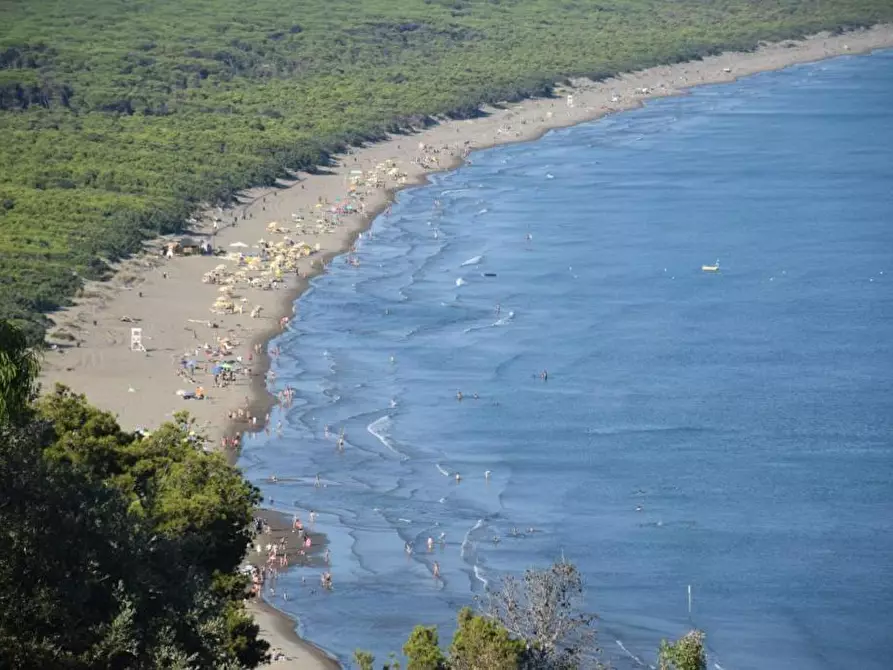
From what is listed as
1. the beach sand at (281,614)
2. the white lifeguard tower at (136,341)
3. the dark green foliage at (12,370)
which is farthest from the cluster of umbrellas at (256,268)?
the dark green foliage at (12,370)

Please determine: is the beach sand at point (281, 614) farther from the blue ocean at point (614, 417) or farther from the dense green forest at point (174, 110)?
the dense green forest at point (174, 110)

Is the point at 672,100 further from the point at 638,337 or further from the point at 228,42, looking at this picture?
the point at 638,337

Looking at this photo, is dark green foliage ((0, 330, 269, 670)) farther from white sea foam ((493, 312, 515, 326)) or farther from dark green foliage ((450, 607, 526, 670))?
white sea foam ((493, 312, 515, 326))

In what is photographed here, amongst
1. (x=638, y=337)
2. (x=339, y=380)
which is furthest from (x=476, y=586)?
(x=638, y=337)

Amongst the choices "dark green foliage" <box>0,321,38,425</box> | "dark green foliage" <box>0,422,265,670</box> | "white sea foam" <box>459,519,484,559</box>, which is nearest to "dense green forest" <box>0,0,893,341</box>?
"white sea foam" <box>459,519,484,559</box>

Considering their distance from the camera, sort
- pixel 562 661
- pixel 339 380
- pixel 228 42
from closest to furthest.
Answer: pixel 562 661 → pixel 339 380 → pixel 228 42

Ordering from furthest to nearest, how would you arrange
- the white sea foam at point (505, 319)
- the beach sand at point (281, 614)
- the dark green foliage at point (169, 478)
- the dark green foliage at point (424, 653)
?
1. the white sea foam at point (505, 319)
2. the beach sand at point (281, 614)
3. the dark green foliage at point (169, 478)
4. the dark green foliage at point (424, 653)
